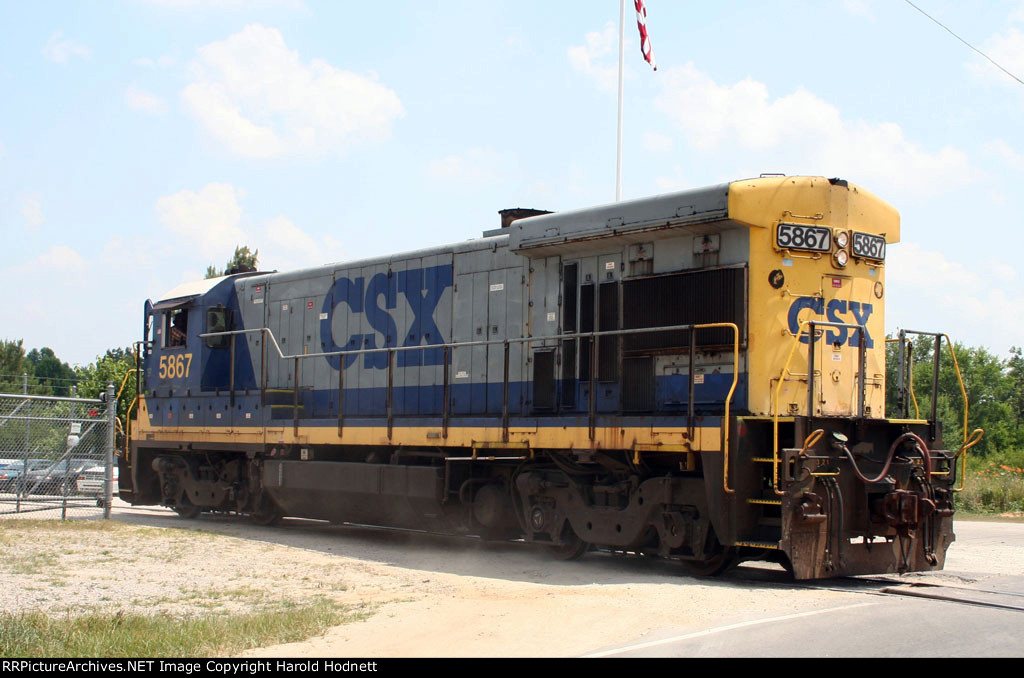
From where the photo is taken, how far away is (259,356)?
17.1 m

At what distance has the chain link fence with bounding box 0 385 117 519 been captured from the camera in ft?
53.3

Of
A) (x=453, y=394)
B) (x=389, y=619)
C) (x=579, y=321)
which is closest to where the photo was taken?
(x=389, y=619)

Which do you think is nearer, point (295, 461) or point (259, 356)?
point (295, 461)

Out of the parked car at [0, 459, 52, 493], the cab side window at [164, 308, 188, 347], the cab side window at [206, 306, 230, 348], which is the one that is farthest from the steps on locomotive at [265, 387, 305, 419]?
the parked car at [0, 459, 52, 493]

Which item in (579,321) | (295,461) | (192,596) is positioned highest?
(579,321)

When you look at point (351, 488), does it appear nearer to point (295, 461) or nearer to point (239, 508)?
point (295, 461)

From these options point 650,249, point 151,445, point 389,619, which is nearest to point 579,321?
point 650,249

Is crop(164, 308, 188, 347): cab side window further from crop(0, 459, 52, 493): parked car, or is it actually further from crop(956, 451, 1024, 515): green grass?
crop(956, 451, 1024, 515): green grass

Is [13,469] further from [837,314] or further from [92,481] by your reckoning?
[837,314]

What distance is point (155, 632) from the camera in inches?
300

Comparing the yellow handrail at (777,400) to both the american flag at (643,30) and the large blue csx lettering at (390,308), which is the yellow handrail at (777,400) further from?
the american flag at (643,30)

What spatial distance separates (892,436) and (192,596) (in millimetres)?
7179

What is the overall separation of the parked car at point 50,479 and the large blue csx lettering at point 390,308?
4.93m

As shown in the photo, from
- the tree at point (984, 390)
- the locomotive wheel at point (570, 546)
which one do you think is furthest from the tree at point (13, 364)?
the locomotive wheel at point (570, 546)
